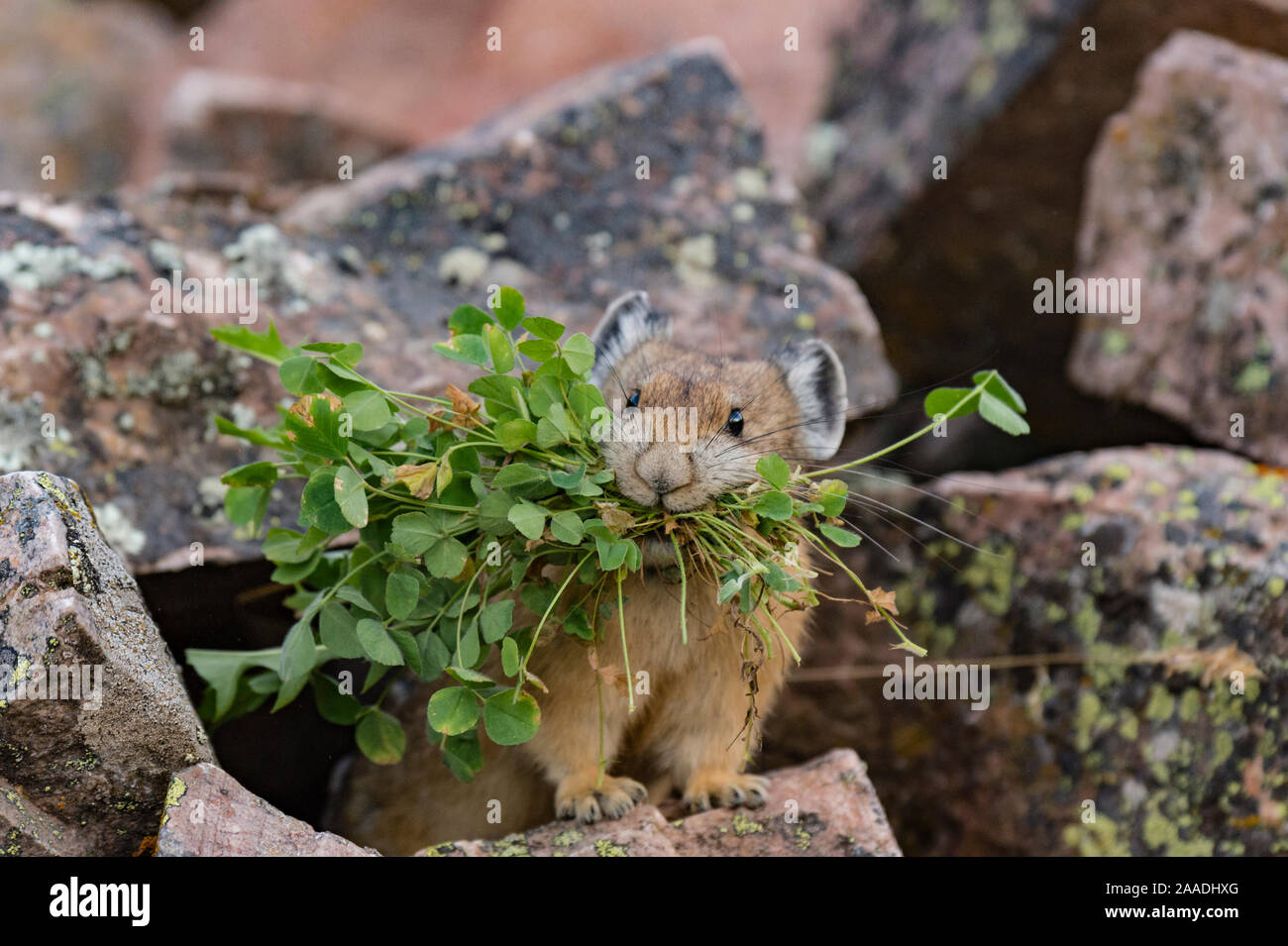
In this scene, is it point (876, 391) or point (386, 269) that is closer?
point (386, 269)

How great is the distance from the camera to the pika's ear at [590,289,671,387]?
570cm

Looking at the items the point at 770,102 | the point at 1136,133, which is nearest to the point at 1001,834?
the point at 1136,133

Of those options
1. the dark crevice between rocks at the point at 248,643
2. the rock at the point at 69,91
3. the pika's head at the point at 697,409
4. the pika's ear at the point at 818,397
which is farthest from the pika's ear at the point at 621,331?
the rock at the point at 69,91

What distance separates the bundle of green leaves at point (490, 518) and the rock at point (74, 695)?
0.57 meters

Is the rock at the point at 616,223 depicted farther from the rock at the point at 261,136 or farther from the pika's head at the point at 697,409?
the rock at the point at 261,136

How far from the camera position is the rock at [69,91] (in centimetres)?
1240

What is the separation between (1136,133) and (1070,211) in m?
1.10

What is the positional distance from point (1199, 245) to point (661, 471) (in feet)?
14.5

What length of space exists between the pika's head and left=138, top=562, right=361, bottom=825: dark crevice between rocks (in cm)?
194

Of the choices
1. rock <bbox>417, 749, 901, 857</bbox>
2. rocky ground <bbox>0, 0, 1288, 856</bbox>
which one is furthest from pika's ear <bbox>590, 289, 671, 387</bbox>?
rock <bbox>417, 749, 901, 857</bbox>

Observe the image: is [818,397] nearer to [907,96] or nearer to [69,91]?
[907,96]

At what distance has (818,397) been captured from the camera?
5.59 metres

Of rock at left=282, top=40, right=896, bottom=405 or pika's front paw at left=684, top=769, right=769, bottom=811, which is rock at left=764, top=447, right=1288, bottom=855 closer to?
rock at left=282, top=40, right=896, bottom=405

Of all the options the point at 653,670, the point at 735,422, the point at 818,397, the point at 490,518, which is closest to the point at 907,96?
the point at 818,397
